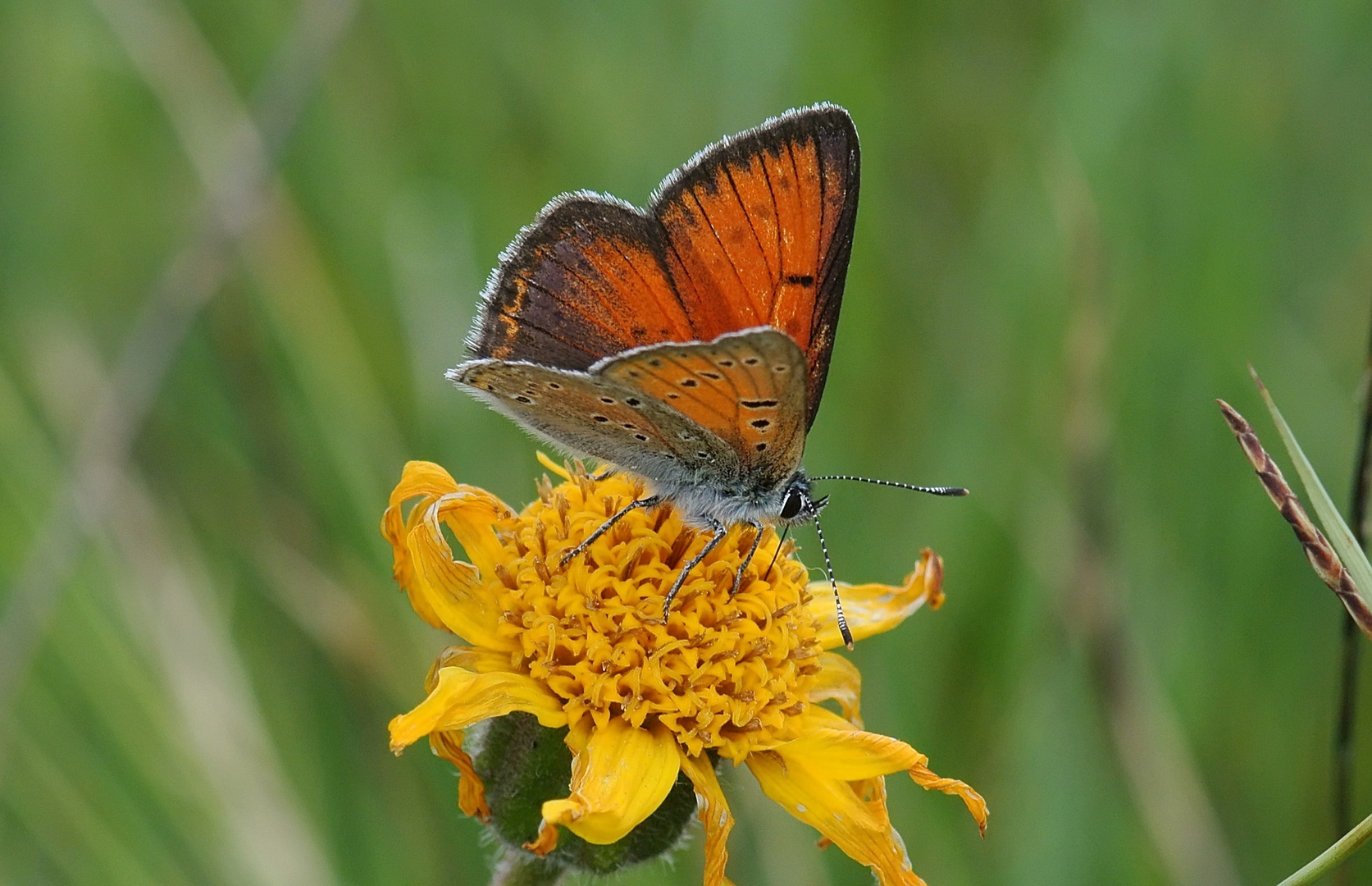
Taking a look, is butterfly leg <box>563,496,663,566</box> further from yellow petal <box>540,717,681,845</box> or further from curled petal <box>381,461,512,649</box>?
yellow petal <box>540,717,681,845</box>

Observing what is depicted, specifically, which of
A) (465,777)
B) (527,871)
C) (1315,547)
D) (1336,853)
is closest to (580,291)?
(465,777)

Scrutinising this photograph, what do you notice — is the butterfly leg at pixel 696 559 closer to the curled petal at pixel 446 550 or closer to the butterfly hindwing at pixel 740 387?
the butterfly hindwing at pixel 740 387

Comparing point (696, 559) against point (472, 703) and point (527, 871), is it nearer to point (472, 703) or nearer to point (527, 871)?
point (472, 703)

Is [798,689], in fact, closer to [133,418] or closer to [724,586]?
[724,586]

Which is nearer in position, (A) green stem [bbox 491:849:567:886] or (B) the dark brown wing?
(A) green stem [bbox 491:849:567:886]

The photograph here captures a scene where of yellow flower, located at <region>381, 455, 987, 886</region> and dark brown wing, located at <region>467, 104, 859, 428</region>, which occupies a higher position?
dark brown wing, located at <region>467, 104, 859, 428</region>

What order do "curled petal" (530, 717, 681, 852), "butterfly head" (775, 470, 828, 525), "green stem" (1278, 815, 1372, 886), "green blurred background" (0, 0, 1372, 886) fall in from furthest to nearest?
"green blurred background" (0, 0, 1372, 886) < "butterfly head" (775, 470, 828, 525) < "curled petal" (530, 717, 681, 852) < "green stem" (1278, 815, 1372, 886)

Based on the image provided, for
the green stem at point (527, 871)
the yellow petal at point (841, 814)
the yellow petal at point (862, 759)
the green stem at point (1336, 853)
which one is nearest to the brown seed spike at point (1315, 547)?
the green stem at point (1336, 853)

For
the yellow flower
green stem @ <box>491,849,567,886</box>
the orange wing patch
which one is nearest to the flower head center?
the yellow flower
